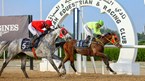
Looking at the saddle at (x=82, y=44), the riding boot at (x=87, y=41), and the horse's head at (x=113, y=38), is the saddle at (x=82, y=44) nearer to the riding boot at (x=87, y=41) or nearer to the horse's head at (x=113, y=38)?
the riding boot at (x=87, y=41)

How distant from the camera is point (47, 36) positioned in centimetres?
1259

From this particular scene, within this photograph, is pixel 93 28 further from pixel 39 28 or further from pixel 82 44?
pixel 39 28

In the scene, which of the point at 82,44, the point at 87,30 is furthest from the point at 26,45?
the point at 87,30

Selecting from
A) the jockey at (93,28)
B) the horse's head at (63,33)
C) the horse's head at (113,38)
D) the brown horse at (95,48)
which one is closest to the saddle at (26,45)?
the horse's head at (63,33)

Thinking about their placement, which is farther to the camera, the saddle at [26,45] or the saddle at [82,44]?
the saddle at [82,44]

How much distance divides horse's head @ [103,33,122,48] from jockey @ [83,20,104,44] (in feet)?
1.15

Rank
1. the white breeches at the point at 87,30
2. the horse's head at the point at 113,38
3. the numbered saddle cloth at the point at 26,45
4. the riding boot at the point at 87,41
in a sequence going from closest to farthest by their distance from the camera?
the numbered saddle cloth at the point at 26,45 → the horse's head at the point at 113,38 → the riding boot at the point at 87,41 → the white breeches at the point at 87,30

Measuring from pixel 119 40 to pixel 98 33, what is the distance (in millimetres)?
819

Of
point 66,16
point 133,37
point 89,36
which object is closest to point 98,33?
point 89,36

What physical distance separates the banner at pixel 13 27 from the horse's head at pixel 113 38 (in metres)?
4.45

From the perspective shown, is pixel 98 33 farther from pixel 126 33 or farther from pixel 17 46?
pixel 17 46

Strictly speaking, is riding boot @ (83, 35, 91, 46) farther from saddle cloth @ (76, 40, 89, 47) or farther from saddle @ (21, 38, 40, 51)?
saddle @ (21, 38, 40, 51)

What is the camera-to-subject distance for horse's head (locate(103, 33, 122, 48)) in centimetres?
1426

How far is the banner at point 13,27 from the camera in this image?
1785 centimetres
